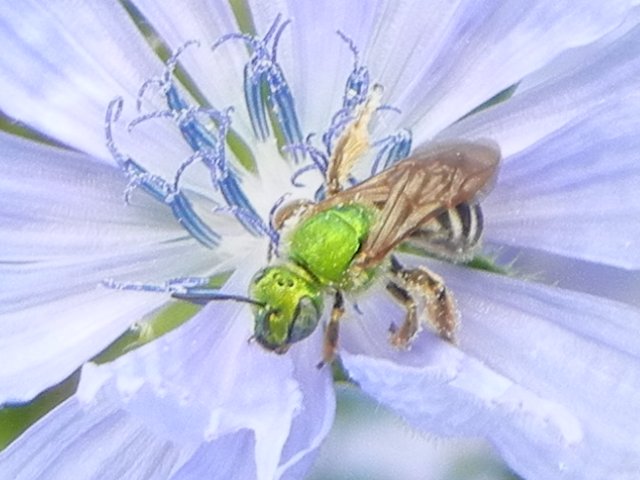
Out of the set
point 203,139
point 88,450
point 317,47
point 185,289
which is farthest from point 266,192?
point 88,450

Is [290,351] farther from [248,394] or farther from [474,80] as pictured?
[474,80]

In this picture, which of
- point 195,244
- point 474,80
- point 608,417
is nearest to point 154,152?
point 195,244

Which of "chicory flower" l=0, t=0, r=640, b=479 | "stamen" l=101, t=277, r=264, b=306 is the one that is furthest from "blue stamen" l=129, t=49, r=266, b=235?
"stamen" l=101, t=277, r=264, b=306

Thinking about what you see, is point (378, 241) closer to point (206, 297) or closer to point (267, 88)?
point (206, 297)

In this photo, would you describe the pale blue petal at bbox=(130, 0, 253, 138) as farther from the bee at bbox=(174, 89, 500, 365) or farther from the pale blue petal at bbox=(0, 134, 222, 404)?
the bee at bbox=(174, 89, 500, 365)

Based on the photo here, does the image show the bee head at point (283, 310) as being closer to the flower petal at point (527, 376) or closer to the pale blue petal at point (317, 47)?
the flower petal at point (527, 376)
